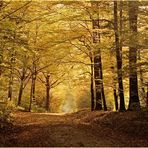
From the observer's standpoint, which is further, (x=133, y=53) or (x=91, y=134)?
(x=133, y=53)

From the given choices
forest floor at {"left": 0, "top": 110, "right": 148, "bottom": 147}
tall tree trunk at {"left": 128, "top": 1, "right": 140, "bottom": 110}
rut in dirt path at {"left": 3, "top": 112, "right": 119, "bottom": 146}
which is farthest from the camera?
tall tree trunk at {"left": 128, "top": 1, "right": 140, "bottom": 110}

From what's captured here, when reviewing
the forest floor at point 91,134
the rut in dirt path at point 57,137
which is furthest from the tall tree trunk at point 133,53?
the rut in dirt path at point 57,137

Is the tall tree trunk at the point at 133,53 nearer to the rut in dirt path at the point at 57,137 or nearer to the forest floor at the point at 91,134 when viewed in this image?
the forest floor at the point at 91,134

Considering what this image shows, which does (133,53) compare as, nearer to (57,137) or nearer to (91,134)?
(91,134)

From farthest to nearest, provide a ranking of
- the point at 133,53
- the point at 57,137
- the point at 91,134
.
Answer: the point at 133,53
the point at 91,134
the point at 57,137

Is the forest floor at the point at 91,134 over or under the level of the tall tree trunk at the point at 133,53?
under

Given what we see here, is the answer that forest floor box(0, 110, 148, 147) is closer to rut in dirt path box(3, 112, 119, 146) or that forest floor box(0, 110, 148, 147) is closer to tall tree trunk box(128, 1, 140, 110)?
rut in dirt path box(3, 112, 119, 146)

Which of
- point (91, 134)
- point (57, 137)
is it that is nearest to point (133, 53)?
point (91, 134)

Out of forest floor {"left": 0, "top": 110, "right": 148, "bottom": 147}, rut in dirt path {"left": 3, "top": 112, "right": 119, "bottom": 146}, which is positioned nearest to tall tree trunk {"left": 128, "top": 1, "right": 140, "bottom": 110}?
forest floor {"left": 0, "top": 110, "right": 148, "bottom": 147}

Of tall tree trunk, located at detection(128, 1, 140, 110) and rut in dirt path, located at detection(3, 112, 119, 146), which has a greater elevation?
tall tree trunk, located at detection(128, 1, 140, 110)

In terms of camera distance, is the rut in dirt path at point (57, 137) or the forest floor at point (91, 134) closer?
the rut in dirt path at point (57, 137)

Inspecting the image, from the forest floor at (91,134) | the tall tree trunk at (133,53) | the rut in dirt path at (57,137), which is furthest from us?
the tall tree trunk at (133,53)

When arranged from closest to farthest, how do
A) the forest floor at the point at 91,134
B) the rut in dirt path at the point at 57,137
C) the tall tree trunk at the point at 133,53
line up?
the rut in dirt path at the point at 57,137 → the forest floor at the point at 91,134 → the tall tree trunk at the point at 133,53

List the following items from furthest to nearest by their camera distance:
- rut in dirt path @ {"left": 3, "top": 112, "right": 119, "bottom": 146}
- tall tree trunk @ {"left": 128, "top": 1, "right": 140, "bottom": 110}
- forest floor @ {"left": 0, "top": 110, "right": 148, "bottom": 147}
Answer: tall tree trunk @ {"left": 128, "top": 1, "right": 140, "bottom": 110}
forest floor @ {"left": 0, "top": 110, "right": 148, "bottom": 147}
rut in dirt path @ {"left": 3, "top": 112, "right": 119, "bottom": 146}
